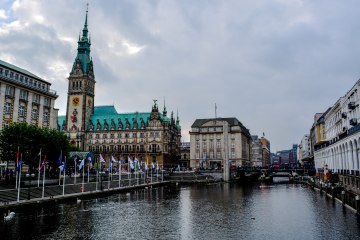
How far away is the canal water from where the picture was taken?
1602 inches

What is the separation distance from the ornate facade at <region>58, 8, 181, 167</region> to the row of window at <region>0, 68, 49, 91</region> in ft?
257

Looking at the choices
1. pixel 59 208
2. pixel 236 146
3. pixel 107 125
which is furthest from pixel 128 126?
pixel 59 208

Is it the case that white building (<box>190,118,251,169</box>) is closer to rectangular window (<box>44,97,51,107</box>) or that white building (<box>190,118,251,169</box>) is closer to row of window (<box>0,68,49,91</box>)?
rectangular window (<box>44,97,51,107</box>)

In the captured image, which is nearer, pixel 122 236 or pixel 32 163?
pixel 122 236

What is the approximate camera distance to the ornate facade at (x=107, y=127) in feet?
590

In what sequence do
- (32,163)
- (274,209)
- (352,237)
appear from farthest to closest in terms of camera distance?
(32,163) < (274,209) < (352,237)

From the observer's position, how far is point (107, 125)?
18900 centimetres

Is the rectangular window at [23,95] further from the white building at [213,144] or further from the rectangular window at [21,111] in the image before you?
the white building at [213,144]

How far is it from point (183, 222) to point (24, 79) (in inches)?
2975

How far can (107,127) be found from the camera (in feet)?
620

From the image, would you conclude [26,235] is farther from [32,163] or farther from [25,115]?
[25,115]

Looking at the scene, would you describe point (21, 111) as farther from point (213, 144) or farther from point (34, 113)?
point (213, 144)

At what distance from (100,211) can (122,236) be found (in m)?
19.7

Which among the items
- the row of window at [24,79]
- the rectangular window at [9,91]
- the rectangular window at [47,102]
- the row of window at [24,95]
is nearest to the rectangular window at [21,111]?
the row of window at [24,95]
